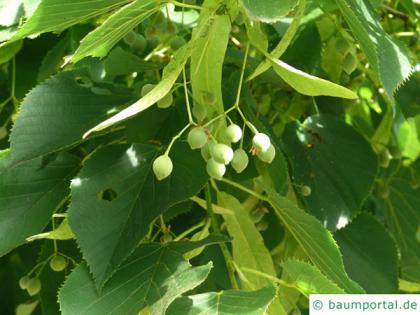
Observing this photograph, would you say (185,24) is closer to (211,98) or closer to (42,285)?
(211,98)

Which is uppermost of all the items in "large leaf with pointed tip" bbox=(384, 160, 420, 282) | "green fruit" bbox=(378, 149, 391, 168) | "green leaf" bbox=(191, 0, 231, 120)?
"green leaf" bbox=(191, 0, 231, 120)

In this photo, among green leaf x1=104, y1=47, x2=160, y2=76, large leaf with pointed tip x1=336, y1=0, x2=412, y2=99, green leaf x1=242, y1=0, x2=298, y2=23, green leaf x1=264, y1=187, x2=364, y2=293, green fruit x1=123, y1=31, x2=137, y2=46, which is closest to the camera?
green leaf x1=242, y1=0, x2=298, y2=23

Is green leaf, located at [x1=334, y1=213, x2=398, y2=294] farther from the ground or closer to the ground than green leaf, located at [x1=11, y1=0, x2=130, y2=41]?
closer to the ground

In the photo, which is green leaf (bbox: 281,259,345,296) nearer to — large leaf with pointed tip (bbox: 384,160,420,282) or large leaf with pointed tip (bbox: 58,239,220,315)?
large leaf with pointed tip (bbox: 58,239,220,315)

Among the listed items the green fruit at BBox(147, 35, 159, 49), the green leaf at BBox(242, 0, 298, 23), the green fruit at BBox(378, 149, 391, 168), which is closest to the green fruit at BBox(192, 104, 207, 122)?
the green leaf at BBox(242, 0, 298, 23)

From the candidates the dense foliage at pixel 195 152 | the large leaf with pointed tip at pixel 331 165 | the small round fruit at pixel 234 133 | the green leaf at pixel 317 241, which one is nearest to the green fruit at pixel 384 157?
the dense foliage at pixel 195 152

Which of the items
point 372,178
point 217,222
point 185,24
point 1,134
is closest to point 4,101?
point 1,134
